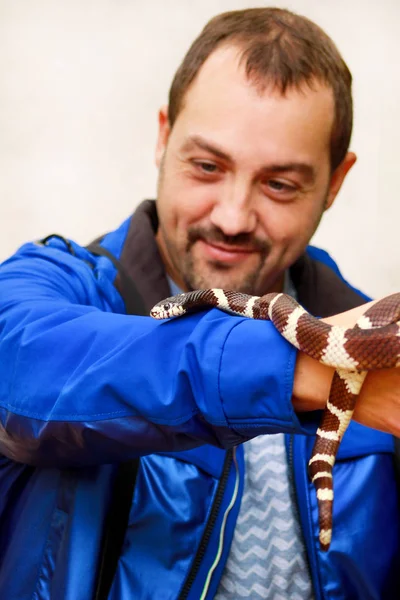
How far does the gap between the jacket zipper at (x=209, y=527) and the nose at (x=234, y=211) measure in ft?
2.66

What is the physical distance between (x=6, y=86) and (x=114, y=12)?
0.79m

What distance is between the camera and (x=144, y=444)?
4.90 ft

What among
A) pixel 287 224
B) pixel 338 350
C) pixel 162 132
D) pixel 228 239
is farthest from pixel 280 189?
pixel 338 350

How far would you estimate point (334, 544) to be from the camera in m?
1.93

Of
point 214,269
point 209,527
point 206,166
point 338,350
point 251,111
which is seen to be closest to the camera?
point 338,350

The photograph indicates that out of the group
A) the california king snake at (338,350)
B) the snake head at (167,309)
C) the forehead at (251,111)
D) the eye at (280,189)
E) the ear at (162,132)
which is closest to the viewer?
the california king snake at (338,350)

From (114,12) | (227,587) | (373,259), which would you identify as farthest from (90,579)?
(114,12)

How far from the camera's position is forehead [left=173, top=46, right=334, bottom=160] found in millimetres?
2268

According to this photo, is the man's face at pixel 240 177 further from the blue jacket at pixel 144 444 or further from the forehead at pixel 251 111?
the blue jacket at pixel 144 444

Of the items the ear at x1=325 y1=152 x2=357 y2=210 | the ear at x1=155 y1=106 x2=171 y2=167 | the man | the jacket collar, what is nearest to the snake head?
the man

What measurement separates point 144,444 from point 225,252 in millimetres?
1128

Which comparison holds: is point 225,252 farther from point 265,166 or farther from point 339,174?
point 339,174

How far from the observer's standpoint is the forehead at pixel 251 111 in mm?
2268

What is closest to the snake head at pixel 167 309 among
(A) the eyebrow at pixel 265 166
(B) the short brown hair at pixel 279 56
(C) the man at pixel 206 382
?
(C) the man at pixel 206 382
